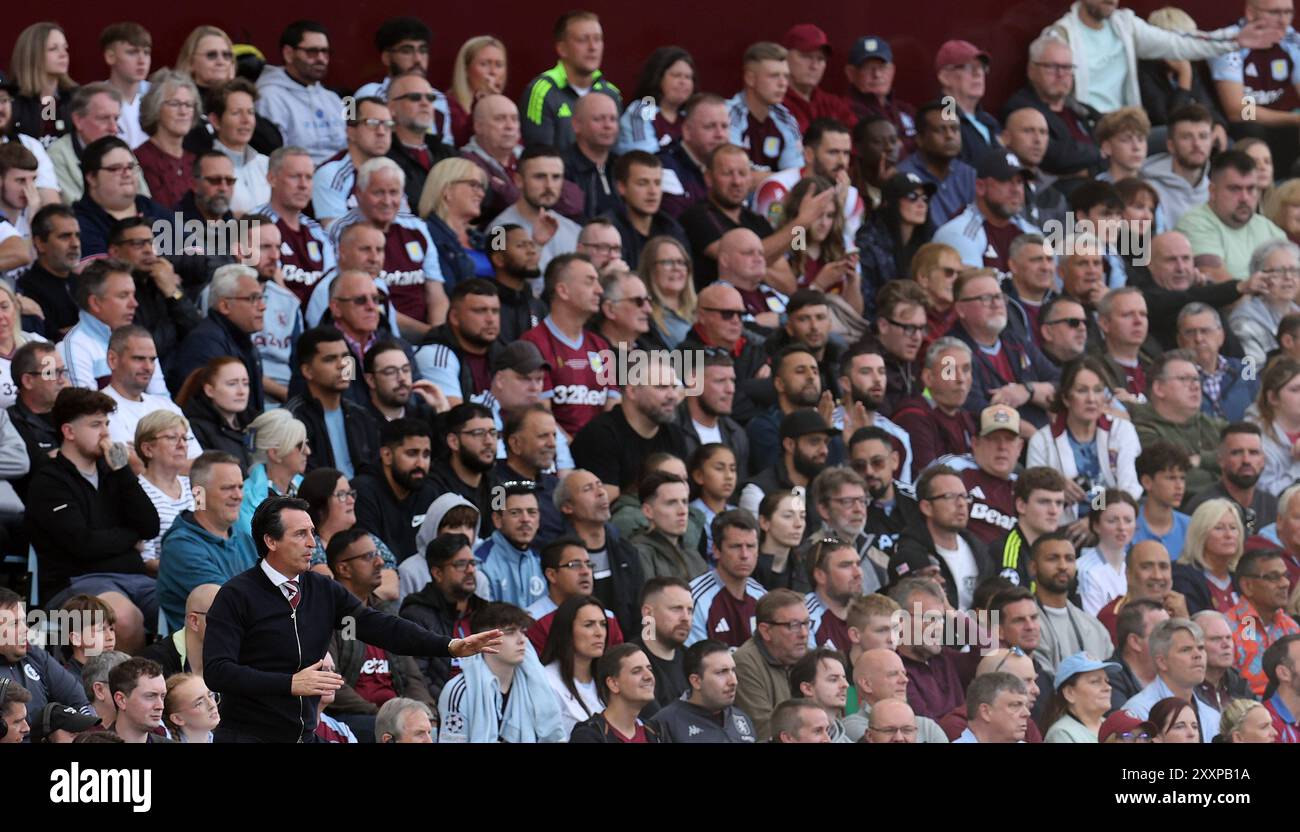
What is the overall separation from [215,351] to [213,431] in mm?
486

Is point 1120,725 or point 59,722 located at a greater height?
point 59,722

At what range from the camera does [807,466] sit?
12.1 metres

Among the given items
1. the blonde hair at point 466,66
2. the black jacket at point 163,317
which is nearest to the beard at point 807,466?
the black jacket at point 163,317

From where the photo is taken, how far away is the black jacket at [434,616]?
10586 mm

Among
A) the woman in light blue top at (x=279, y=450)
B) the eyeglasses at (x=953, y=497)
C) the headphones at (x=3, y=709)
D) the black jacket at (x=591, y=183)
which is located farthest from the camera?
the black jacket at (x=591, y=183)

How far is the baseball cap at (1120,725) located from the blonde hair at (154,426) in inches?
162

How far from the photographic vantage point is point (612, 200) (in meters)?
13.4

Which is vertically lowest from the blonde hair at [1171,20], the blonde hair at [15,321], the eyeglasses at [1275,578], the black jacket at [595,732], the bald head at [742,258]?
the black jacket at [595,732]

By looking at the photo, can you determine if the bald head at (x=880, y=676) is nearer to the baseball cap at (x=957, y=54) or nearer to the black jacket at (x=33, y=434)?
the black jacket at (x=33, y=434)

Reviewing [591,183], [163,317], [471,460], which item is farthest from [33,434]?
[591,183]

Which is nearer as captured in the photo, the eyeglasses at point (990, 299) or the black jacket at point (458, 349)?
the black jacket at point (458, 349)

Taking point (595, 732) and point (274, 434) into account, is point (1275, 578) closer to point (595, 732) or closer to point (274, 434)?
point (595, 732)
